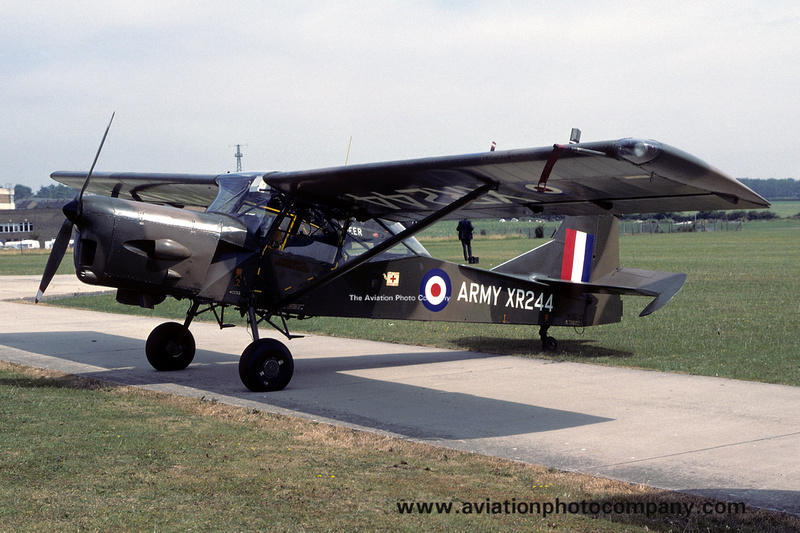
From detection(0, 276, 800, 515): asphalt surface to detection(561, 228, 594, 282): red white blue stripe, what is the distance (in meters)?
1.46

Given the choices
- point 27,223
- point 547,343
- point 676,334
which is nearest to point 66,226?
point 547,343

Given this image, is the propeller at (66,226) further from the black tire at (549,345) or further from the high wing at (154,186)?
the black tire at (549,345)

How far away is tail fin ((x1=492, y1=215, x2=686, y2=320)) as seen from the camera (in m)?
11.3

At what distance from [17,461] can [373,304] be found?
A: 4.93 m

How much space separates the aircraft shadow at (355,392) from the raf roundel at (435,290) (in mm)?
943

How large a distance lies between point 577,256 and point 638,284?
3.11ft

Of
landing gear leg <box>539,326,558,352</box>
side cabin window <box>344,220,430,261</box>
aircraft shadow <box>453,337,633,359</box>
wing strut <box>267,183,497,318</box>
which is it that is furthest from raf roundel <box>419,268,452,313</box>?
landing gear leg <box>539,326,558,352</box>

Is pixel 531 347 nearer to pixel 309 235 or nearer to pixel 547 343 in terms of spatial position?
pixel 547 343

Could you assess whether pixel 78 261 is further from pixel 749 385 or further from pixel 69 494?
pixel 749 385

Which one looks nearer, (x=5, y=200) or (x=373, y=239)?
(x=373, y=239)

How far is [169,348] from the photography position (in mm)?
10398

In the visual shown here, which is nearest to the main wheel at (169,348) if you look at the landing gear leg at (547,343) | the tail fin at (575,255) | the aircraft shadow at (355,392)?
the aircraft shadow at (355,392)

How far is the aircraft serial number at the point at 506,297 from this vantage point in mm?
10617

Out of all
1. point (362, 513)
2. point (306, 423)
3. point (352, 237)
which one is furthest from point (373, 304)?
point (362, 513)
